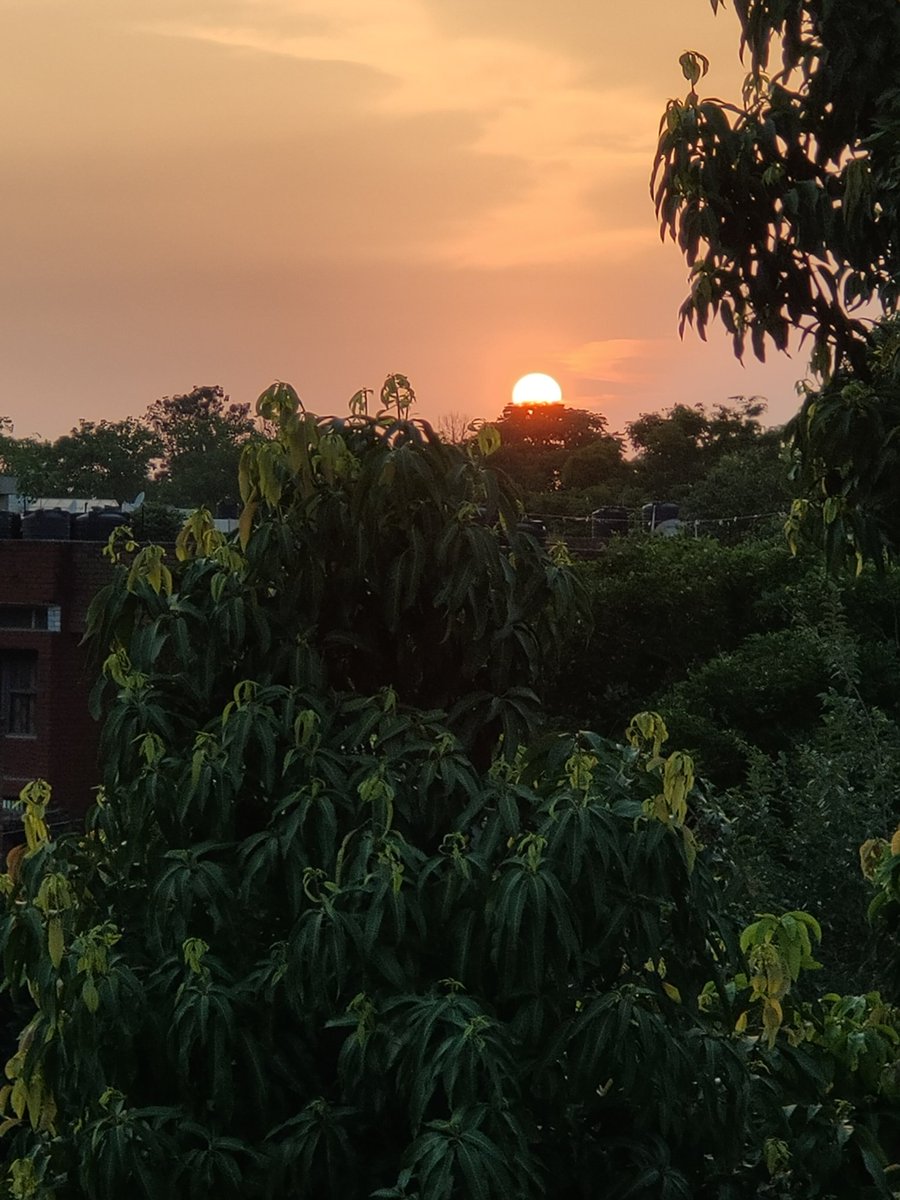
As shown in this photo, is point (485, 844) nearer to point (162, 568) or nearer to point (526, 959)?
point (526, 959)

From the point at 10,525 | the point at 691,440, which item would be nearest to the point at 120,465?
the point at 691,440

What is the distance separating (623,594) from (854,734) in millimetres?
13269

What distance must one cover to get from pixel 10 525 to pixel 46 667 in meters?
4.14

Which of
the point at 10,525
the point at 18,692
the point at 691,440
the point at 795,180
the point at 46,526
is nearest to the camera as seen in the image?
the point at 795,180

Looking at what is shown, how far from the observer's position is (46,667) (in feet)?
103

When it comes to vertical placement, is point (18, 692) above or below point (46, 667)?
below

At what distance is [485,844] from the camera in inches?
190

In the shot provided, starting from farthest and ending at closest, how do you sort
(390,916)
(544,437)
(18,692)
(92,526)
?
(544,437), (92,526), (18,692), (390,916)

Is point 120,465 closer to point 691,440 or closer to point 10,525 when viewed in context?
point 691,440

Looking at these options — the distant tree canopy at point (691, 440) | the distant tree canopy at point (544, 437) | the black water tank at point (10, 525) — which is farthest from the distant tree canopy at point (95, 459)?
the black water tank at point (10, 525)

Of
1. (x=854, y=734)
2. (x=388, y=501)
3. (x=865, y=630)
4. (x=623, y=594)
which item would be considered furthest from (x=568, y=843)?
(x=623, y=594)

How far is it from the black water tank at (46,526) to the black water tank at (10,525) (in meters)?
0.19

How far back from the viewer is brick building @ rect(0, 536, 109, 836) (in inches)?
1240

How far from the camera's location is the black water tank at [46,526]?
3347cm
